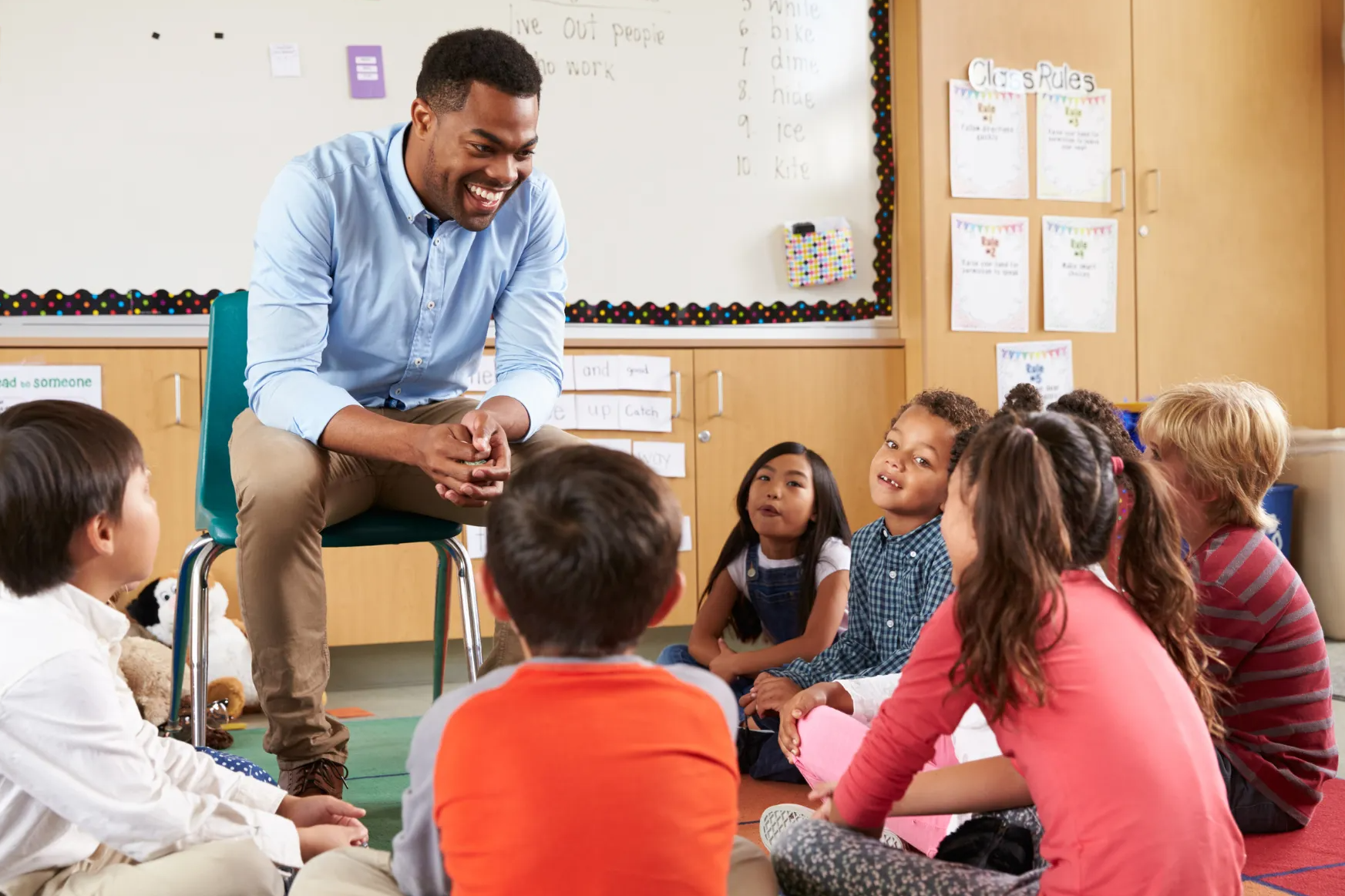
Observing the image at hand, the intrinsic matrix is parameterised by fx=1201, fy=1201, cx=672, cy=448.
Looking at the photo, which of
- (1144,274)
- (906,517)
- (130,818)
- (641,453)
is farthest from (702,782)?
(1144,274)

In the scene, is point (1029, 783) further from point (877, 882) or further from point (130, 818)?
point (130, 818)

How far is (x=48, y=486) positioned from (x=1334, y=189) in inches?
150

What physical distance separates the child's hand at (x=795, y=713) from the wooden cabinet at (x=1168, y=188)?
6.05 ft

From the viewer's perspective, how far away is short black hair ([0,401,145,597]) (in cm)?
99

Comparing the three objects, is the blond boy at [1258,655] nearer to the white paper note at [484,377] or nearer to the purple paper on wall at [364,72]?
the white paper note at [484,377]

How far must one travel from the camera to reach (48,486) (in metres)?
1.00

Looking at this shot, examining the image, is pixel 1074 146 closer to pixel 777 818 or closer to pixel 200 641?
pixel 777 818

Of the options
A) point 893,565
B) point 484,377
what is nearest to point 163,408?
point 484,377

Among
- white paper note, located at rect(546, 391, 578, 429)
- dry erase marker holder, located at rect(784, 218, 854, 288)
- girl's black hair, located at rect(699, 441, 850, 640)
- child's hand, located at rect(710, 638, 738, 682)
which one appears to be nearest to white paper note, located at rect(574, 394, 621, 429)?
white paper note, located at rect(546, 391, 578, 429)

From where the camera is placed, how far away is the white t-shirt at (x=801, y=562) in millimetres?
2166

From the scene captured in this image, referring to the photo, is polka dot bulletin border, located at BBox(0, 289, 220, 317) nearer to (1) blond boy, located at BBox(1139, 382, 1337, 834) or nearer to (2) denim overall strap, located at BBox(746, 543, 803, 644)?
(2) denim overall strap, located at BBox(746, 543, 803, 644)

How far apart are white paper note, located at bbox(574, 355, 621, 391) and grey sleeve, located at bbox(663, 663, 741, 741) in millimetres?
2238

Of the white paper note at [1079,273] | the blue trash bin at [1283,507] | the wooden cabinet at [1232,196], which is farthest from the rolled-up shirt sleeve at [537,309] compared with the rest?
the blue trash bin at [1283,507]

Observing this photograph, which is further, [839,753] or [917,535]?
[917,535]
